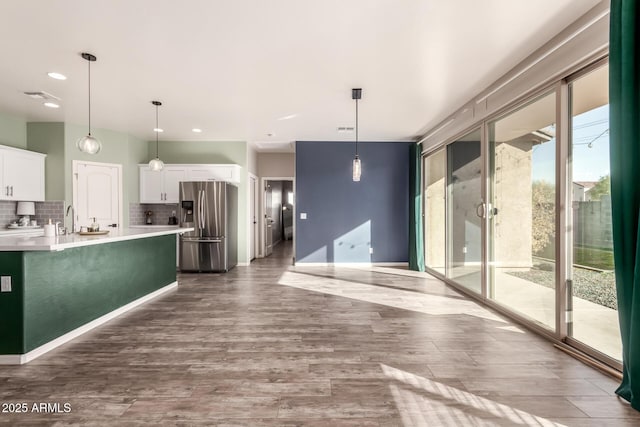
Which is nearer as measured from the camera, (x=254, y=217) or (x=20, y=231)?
(x=20, y=231)

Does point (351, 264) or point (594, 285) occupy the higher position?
point (594, 285)

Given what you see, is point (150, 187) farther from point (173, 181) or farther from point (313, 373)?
point (313, 373)

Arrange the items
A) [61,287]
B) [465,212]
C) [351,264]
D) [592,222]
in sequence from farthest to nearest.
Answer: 1. [351,264]
2. [465,212]
3. [61,287]
4. [592,222]

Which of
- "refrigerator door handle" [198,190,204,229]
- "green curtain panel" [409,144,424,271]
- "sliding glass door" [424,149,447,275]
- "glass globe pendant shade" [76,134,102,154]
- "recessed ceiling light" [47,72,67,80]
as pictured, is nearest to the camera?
"glass globe pendant shade" [76,134,102,154]

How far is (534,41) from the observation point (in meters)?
2.75

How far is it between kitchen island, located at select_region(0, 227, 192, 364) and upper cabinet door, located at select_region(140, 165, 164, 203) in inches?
109

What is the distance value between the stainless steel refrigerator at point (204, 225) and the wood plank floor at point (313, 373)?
228 cm

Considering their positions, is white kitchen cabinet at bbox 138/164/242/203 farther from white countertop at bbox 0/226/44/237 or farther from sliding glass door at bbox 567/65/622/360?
sliding glass door at bbox 567/65/622/360

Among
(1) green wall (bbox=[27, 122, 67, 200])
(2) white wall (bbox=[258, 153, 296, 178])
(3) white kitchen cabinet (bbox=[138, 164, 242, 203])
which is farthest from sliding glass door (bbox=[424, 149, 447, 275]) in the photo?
(1) green wall (bbox=[27, 122, 67, 200])

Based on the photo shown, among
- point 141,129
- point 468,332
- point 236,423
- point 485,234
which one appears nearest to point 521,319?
point 468,332

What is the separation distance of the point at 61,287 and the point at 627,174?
4.50 meters

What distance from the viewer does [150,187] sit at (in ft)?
21.1

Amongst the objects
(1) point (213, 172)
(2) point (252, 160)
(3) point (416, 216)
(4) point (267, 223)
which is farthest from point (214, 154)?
(3) point (416, 216)

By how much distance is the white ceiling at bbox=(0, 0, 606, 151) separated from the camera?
233cm
